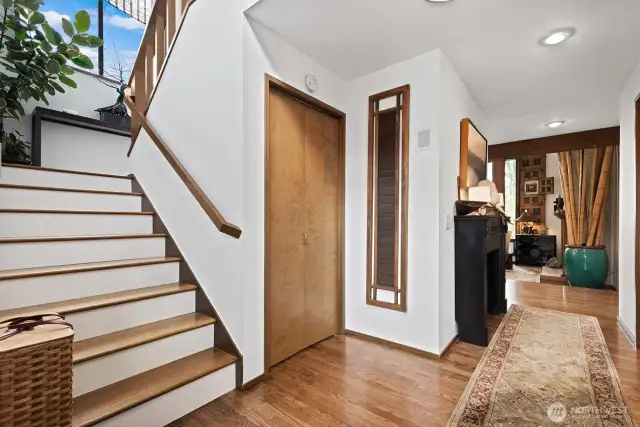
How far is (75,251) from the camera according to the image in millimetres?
2205

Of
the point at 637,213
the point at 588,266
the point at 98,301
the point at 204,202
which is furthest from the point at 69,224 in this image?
the point at 588,266

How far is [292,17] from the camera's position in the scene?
7.00ft

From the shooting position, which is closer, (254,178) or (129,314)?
(129,314)

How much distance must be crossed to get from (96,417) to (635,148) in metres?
4.38

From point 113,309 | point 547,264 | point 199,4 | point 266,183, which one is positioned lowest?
point 547,264

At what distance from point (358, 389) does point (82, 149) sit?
425 cm

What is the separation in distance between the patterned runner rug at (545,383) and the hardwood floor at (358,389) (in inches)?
3.3

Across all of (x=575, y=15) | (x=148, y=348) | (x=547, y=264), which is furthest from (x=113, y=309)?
(x=547, y=264)

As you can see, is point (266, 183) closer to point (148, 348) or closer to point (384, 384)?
point (148, 348)

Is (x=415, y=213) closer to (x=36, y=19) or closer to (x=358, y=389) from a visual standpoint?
(x=358, y=389)

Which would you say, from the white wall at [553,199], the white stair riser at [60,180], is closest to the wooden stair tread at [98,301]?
the white stair riser at [60,180]

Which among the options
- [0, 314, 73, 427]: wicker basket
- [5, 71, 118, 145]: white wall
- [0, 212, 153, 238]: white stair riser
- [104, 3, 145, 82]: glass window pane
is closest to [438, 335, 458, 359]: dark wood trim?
[0, 314, 73, 427]: wicker basket

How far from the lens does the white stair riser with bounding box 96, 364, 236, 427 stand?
1.56 meters

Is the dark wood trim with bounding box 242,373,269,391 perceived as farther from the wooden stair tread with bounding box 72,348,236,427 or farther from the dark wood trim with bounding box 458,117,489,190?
the dark wood trim with bounding box 458,117,489,190
